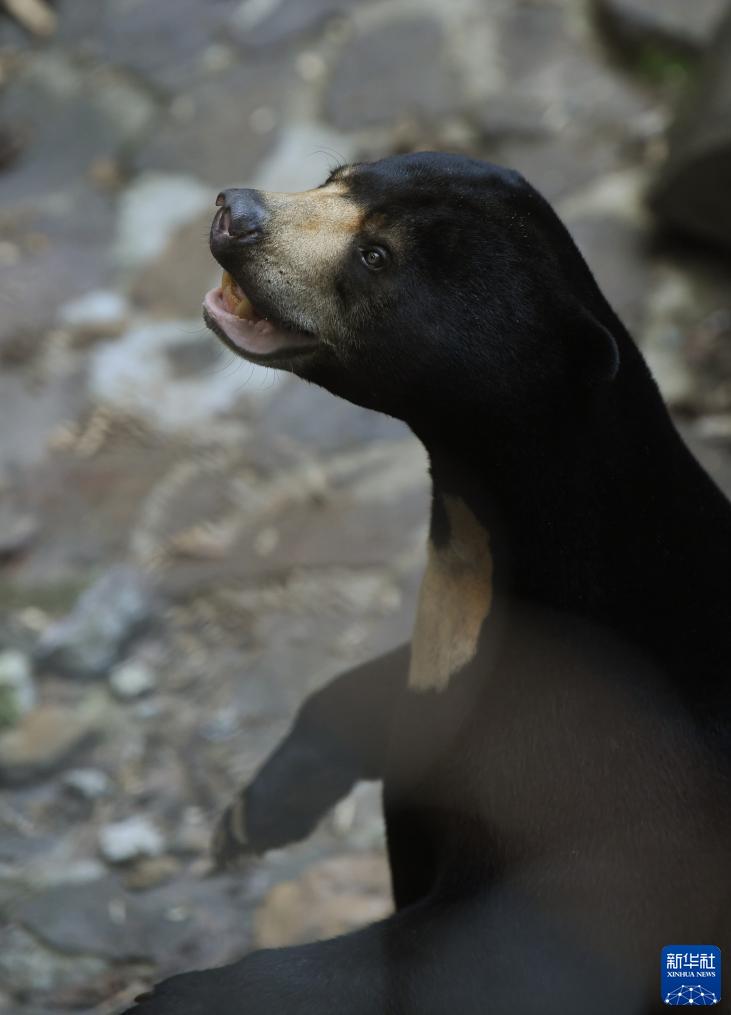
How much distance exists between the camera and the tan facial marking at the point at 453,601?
8.96ft

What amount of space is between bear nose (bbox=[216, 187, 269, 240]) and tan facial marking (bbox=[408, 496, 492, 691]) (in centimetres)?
59

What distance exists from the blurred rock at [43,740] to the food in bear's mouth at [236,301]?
5.65 feet

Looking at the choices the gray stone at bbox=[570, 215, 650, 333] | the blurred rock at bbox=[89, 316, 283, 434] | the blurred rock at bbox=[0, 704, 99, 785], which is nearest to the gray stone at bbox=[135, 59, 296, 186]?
the blurred rock at bbox=[89, 316, 283, 434]

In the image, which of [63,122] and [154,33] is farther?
[154,33]

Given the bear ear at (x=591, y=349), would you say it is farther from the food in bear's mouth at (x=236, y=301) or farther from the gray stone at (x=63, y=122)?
the gray stone at (x=63, y=122)

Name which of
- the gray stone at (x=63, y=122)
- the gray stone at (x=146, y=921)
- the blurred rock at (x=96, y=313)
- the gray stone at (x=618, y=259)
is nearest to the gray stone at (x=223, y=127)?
the gray stone at (x=63, y=122)

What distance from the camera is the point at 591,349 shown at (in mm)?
2535

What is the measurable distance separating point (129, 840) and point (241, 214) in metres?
1.80

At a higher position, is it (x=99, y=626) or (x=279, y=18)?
(x=279, y=18)

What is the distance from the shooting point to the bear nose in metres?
2.70

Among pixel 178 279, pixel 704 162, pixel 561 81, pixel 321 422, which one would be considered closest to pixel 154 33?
pixel 178 279

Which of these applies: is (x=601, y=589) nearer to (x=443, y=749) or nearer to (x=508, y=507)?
(x=508, y=507)

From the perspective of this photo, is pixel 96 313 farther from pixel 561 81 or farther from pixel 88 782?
pixel 561 81

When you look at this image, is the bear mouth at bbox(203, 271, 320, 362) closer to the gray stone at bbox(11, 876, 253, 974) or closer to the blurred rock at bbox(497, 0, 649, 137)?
the gray stone at bbox(11, 876, 253, 974)
